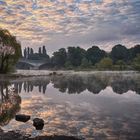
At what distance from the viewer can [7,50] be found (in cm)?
8888

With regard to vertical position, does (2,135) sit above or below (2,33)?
below

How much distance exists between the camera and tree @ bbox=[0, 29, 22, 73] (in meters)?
89.1

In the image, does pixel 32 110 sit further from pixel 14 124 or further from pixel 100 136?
pixel 100 136

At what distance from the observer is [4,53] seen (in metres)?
88.2

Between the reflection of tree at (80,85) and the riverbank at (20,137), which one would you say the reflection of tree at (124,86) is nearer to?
the reflection of tree at (80,85)

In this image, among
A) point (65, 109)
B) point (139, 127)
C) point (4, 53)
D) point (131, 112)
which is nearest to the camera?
point (139, 127)

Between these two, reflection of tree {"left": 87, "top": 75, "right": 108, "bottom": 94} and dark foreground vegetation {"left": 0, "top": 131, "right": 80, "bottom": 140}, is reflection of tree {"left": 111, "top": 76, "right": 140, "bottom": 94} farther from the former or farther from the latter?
dark foreground vegetation {"left": 0, "top": 131, "right": 80, "bottom": 140}

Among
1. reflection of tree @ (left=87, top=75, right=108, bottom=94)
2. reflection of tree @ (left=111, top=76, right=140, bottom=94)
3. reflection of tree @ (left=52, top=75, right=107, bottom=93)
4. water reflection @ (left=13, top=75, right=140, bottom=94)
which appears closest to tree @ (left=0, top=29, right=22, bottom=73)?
water reflection @ (left=13, top=75, right=140, bottom=94)

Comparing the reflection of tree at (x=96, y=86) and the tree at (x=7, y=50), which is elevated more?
the tree at (x=7, y=50)

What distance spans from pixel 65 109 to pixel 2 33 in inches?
2589

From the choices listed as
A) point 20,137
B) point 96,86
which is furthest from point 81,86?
point 20,137

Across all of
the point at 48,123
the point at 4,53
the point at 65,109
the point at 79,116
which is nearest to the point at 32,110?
the point at 65,109

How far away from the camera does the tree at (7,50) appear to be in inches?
3508

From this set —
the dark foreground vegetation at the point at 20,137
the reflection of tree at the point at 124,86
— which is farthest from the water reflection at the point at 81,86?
the dark foreground vegetation at the point at 20,137
